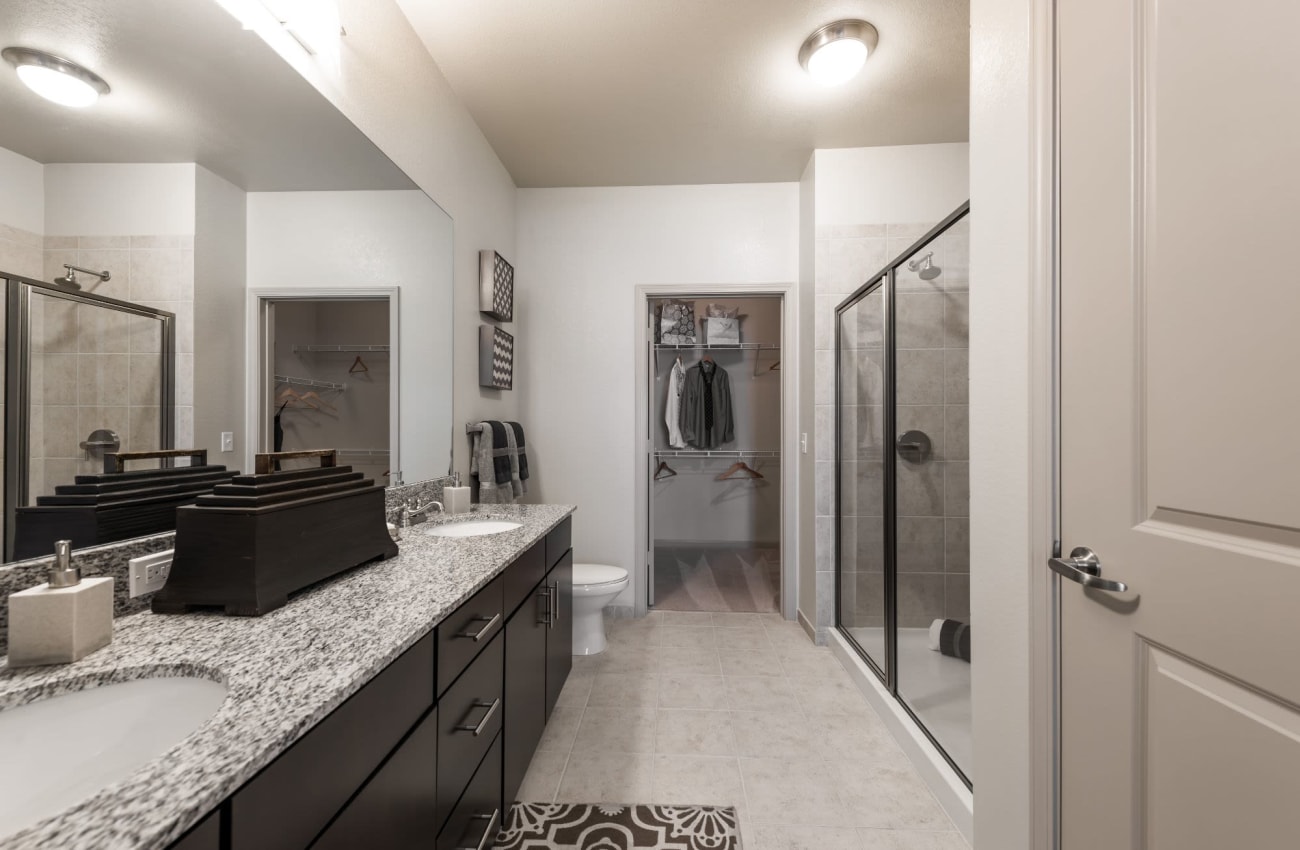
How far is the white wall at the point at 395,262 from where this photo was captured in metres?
1.31

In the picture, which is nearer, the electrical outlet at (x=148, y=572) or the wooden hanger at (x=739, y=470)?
the electrical outlet at (x=148, y=572)

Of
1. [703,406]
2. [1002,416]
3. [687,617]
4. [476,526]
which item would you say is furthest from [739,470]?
[1002,416]

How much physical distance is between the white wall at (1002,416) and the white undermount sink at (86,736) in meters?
1.39

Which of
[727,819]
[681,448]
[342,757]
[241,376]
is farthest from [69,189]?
[681,448]

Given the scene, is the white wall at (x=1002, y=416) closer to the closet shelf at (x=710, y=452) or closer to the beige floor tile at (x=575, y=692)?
the beige floor tile at (x=575, y=692)

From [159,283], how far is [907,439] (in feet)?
7.28

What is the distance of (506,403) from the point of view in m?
2.89

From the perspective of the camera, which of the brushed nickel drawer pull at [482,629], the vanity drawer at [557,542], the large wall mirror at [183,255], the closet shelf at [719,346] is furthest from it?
the closet shelf at [719,346]

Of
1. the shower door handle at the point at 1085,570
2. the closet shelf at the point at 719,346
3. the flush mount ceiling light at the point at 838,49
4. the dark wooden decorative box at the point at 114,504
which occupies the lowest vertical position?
the shower door handle at the point at 1085,570

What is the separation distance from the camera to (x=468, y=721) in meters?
1.15

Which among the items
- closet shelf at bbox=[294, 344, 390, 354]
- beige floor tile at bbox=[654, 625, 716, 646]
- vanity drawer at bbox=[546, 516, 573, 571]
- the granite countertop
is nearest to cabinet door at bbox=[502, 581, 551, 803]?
vanity drawer at bbox=[546, 516, 573, 571]

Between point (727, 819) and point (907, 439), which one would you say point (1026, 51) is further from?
point (727, 819)

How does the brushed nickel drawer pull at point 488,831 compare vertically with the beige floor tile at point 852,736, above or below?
above

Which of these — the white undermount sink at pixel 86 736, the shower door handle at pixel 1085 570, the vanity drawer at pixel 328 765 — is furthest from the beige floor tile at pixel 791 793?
the white undermount sink at pixel 86 736
